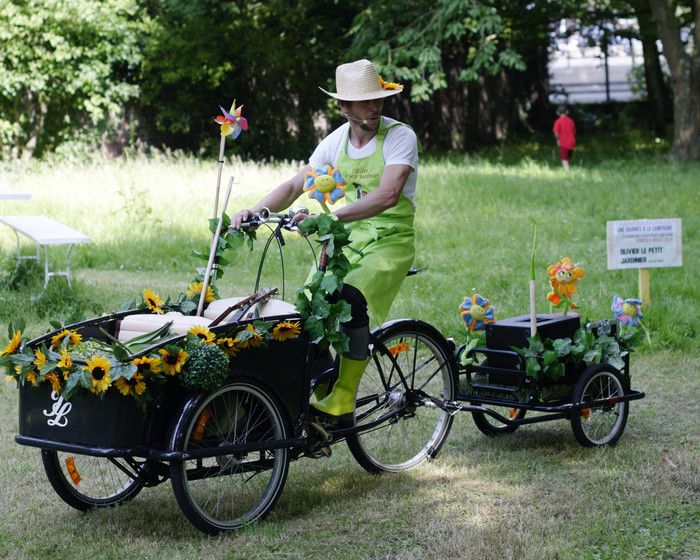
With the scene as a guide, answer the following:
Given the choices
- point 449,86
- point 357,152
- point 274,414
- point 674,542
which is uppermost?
point 449,86

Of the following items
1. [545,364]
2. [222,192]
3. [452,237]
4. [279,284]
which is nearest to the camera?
[545,364]

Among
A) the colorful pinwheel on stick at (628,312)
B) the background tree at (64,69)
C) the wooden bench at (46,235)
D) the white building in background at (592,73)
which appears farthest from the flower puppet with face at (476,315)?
the white building in background at (592,73)

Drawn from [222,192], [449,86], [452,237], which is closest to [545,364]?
[452,237]

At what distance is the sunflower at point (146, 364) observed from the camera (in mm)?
4402

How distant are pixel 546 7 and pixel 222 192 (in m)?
16.6

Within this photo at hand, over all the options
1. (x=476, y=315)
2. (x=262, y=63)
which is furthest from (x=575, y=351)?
(x=262, y=63)

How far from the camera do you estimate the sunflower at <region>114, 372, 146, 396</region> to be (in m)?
4.39

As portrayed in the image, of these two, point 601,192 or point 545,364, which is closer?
point 545,364

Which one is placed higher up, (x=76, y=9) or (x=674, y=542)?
(x=76, y=9)

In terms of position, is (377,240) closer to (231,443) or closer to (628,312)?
(231,443)

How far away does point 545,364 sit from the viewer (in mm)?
5945

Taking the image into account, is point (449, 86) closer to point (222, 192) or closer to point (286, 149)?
point (286, 149)

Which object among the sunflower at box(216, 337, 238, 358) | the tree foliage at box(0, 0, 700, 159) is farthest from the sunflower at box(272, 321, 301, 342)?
the tree foliage at box(0, 0, 700, 159)

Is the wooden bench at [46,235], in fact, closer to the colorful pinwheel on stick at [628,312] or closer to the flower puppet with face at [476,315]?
the flower puppet with face at [476,315]
